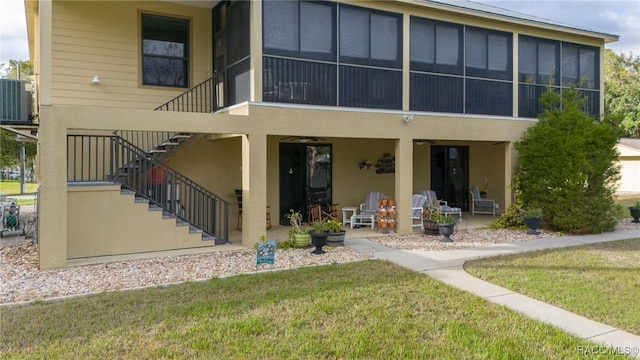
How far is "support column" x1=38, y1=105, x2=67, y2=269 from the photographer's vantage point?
7406 millimetres

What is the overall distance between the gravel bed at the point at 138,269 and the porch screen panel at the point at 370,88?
3.28 metres

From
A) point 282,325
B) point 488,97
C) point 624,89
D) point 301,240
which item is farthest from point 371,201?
point 624,89

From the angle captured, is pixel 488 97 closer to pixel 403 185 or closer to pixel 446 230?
pixel 403 185

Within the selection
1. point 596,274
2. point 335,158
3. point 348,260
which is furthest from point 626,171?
point 348,260

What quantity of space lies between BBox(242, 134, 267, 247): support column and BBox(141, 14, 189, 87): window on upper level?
3.38m

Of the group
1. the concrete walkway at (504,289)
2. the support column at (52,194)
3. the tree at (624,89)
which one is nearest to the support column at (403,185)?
the concrete walkway at (504,289)

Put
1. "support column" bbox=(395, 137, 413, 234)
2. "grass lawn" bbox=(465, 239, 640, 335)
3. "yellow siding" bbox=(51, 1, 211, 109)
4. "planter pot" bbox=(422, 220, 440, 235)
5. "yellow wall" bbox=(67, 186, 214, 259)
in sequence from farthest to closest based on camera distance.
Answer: "support column" bbox=(395, 137, 413, 234), "planter pot" bbox=(422, 220, 440, 235), "yellow siding" bbox=(51, 1, 211, 109), "yellow wall" bbox=(67, 186, 214, 259), "grass lawn" bbox=(465, 239, 640, 335)

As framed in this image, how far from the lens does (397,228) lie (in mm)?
11227

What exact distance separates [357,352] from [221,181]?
827cm

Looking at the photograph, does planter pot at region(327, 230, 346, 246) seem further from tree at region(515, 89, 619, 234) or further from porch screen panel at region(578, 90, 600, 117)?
porch screen panel at region(578, 90, 600, 117)

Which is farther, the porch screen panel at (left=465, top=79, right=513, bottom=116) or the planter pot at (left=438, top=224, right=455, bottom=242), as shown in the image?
the porch screen panel at (left=465, top=79, right=513, bottom=116)

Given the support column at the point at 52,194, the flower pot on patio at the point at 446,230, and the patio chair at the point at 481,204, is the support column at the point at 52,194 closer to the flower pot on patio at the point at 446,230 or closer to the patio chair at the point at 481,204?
the flower pot on patio at the point at 446,230

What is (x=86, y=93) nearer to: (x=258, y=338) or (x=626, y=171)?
(x=258, y=338)

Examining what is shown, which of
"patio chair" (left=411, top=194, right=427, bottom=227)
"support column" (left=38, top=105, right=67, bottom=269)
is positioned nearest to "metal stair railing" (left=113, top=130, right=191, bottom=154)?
"support column" (left=38, top=105, right=67, bottom=269)
